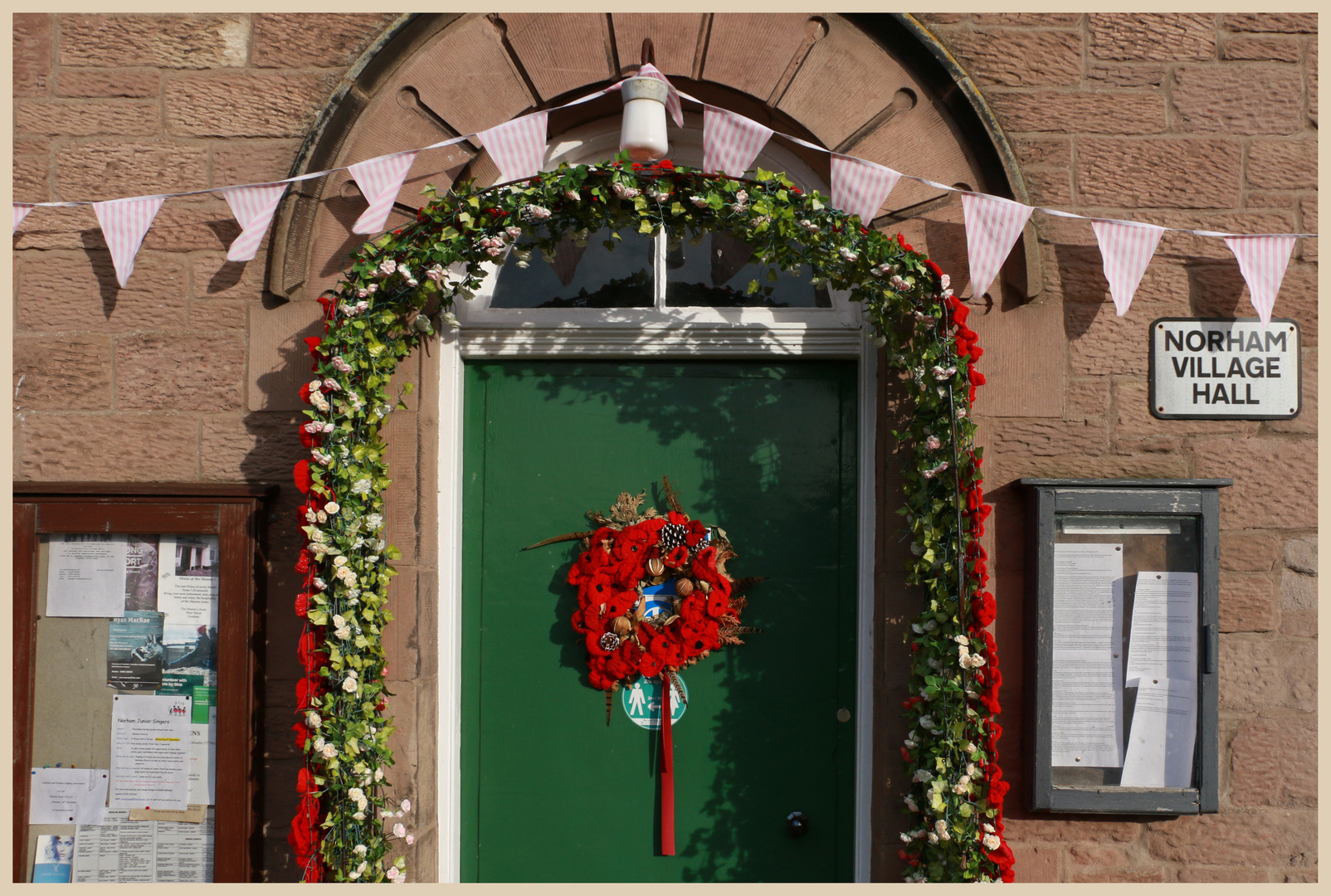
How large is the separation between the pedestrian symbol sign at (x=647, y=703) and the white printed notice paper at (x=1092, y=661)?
1271mm

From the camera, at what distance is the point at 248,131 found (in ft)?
9.36

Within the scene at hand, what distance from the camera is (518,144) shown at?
103 inches

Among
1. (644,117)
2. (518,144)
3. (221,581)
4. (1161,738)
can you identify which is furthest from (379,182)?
(1161,738)

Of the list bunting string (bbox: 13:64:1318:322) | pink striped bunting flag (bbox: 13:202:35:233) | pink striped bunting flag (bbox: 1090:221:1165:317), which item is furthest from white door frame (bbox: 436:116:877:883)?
pink striped bunting flag (bbox: 13:202:35:233)

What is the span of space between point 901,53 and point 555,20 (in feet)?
3.95

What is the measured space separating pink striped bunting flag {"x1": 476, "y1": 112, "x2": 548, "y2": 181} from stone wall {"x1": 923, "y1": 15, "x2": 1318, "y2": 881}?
4.80 feet

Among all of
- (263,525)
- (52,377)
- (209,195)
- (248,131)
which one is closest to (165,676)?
(263,525)

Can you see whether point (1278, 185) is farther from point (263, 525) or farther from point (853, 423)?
point (263, 525)

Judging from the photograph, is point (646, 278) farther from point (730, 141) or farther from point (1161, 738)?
point (1161, 738)

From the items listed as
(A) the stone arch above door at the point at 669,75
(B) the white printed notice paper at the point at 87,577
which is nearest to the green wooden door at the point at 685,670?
(A) the stone arch above door at the point at 669,75

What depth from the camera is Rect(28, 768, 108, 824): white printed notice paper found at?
2.77m

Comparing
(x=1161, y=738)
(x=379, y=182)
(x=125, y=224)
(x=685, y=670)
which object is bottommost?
(x=1161, y=738)

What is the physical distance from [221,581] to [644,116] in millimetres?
2067

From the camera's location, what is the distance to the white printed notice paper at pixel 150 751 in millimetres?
2748
